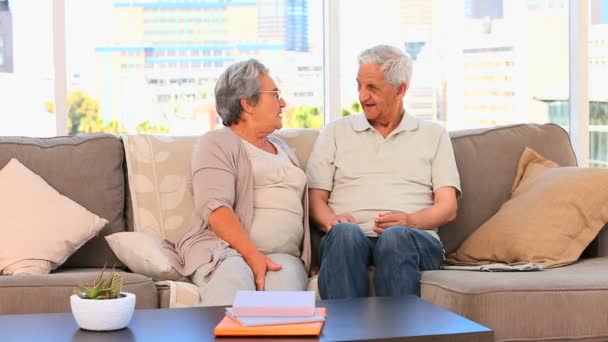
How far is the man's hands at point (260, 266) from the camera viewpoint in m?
3.14

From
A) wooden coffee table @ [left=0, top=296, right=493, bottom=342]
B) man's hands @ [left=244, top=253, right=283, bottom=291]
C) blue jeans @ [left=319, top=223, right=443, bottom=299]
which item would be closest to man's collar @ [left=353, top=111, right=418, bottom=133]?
blue jeans @ [left=319, top=223, right=443, bottom=299]

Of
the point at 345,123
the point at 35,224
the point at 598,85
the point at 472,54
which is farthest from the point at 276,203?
the point at 598,85

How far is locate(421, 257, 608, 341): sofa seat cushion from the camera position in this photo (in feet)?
9.25

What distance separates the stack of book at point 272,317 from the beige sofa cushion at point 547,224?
4.03 feet

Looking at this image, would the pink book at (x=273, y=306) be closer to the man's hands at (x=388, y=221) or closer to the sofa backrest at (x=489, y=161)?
the man's hands at (x=388, y=221)

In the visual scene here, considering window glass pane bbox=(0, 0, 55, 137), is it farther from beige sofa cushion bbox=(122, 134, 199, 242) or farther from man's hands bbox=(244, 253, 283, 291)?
man's hands bbox=(244, 253, 283, 291)

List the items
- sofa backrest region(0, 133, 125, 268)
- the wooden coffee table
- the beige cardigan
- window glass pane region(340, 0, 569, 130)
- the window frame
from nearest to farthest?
the wooden coffee table
the beige cardigan
sofa backrest region(0, 133, 125, 268)
the window frame
window glass pane region(340, 0, 569, 130)

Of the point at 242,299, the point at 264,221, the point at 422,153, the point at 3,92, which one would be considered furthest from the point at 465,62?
the point at 242,299

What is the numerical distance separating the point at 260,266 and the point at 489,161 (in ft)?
3.52

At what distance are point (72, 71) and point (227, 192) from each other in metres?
1.40

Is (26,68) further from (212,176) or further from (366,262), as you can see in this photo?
(366,262)

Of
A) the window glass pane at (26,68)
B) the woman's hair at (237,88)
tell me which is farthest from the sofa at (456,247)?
the window glass pane at (26,68)

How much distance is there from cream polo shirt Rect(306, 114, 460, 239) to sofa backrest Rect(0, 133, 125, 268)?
70cm

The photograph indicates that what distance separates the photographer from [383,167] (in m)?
3.57
